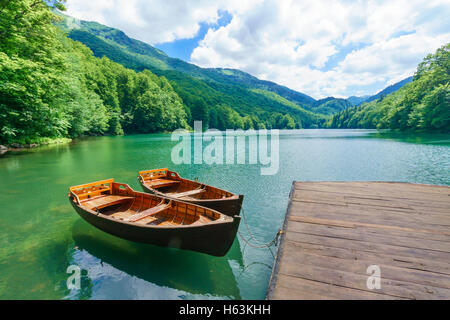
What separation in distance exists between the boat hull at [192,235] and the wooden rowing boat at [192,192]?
1972mm

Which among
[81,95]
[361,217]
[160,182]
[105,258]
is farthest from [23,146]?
[361,217]

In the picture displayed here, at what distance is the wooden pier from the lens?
11.0 ft

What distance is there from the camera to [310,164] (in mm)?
20391

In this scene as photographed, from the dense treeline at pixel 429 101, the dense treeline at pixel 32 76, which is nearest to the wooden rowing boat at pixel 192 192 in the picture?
the dense treeline at pixel 32 76

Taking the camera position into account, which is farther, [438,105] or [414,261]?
[438,105]

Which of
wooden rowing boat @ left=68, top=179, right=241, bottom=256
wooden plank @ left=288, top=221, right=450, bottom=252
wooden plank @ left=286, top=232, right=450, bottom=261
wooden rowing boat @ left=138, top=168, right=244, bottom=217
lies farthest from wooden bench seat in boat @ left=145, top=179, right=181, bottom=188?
wooden plank @ left=286, top=232, right=450, bottom=261

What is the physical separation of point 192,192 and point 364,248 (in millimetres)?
5707

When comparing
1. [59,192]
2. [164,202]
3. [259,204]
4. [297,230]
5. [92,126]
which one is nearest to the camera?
[297,230]

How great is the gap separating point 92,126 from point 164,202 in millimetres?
52197

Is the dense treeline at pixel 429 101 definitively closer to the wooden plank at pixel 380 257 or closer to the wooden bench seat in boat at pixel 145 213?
the wooden plank at pixel 380 257

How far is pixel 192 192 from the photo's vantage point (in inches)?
331

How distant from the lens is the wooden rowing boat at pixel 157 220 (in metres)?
5.05
